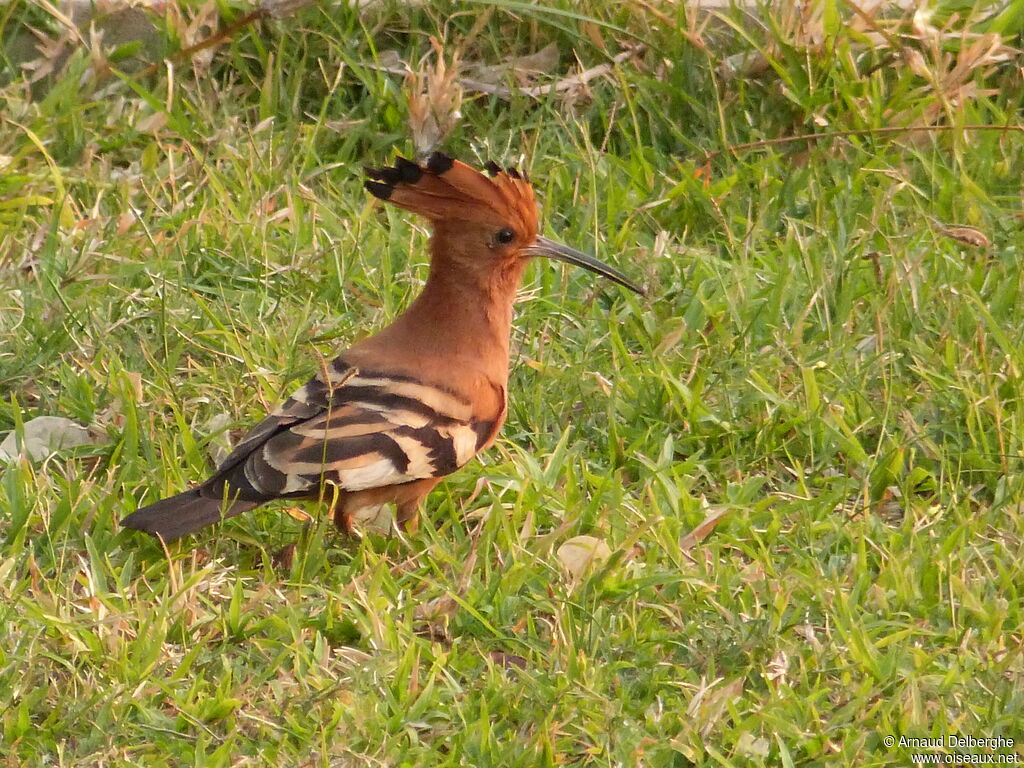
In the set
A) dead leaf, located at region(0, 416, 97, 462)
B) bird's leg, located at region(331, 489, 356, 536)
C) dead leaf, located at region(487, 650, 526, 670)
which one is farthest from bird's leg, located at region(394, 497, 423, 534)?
dead leaf, located at region(0, 416, 97, 462)

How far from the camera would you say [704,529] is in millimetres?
3186

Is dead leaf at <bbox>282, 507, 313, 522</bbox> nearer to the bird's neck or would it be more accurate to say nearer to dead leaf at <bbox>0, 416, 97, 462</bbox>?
the bird's neck

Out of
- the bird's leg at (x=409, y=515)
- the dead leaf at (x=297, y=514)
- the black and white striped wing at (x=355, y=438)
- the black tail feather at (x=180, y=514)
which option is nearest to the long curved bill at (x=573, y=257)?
the black and white striped wing at (x=355, y=438)

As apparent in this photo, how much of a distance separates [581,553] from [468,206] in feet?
2.57

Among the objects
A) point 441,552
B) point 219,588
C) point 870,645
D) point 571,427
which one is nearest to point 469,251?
point 571,427

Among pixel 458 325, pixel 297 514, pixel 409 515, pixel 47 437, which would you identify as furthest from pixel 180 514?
pixel 458 325

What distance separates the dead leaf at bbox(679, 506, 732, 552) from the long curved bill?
0.63 meters

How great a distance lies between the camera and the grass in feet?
8.77

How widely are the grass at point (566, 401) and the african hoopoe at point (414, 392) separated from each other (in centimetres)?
12

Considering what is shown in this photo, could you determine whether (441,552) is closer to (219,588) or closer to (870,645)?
(219,588)

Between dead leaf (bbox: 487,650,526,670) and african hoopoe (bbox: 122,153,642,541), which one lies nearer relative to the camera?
dead leaf (bbox: 487,650,526,670)

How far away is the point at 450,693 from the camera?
8.91 feet

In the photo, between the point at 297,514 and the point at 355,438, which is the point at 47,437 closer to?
the point at 297,514

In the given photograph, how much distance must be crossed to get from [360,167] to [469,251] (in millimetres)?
1195
